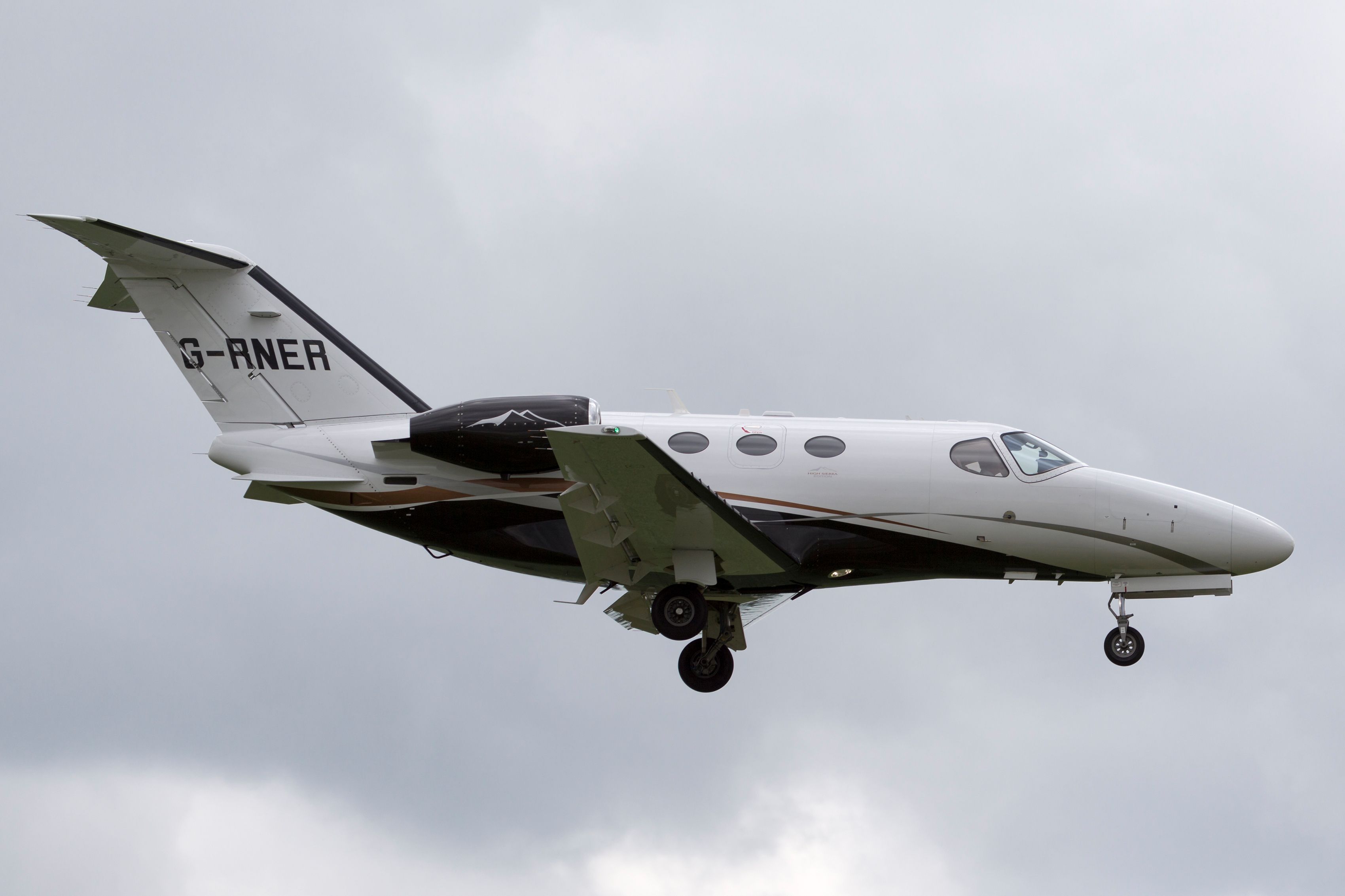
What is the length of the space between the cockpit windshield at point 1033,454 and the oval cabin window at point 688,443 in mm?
4329

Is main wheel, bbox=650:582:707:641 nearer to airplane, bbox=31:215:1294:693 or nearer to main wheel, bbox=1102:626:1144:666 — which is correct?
airplane, bbox=31:215:1294:693

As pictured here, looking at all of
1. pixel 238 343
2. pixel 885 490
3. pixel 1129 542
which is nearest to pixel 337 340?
pixel 238 343

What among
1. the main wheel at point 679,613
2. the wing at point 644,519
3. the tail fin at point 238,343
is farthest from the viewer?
the tail fin at point 238,343

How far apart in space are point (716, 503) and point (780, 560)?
6.14ft

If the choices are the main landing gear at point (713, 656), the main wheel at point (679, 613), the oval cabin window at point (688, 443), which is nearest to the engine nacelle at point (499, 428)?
the oval cabin window at point (688, 443)

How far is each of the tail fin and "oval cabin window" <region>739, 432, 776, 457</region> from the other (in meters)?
5.22

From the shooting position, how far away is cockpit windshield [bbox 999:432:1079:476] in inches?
745

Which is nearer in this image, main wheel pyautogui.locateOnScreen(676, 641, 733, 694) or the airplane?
the airplane

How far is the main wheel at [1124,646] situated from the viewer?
19.2 metres

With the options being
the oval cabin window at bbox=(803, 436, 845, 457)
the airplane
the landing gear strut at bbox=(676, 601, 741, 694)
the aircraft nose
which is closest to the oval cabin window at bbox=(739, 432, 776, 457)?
the airplane

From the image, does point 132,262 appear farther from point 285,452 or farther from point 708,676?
point 708,676

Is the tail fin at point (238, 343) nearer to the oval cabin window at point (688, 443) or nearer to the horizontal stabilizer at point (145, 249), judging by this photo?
the horizontal stabilizer at point (145, 249)

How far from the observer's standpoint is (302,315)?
1975 cm

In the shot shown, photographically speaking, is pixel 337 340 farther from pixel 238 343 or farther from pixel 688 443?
pixel 688 443
